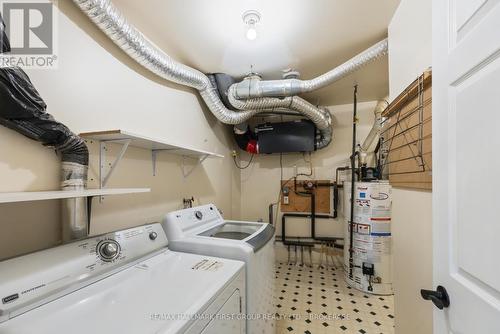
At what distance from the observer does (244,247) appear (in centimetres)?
132

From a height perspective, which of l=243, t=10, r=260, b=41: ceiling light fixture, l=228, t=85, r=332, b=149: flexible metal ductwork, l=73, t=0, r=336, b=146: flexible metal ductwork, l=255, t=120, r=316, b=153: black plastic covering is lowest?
l=255, t=120, r=316, b=153: black plastic covering

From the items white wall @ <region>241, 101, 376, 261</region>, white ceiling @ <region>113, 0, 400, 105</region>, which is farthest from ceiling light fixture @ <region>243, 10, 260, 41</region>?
white wall @ <region>241, 101, 376, 261</region>

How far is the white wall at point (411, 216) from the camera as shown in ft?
3.67

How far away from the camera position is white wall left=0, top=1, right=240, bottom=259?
1006 mm

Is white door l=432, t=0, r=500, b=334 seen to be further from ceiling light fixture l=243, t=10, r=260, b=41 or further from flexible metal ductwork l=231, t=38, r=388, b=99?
flexible metal ductwork l=231, t=38, r=388, b=99

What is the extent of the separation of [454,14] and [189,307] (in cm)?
139

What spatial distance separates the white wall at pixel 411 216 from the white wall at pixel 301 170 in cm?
183

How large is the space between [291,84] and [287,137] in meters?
1.15

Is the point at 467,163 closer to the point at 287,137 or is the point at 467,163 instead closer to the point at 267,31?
the point at 267,31

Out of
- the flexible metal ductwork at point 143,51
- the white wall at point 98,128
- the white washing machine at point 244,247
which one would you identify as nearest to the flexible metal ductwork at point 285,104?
A: the flexible metal ductwork at point 143,51

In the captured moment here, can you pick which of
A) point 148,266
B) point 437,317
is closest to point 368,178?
point 437,317

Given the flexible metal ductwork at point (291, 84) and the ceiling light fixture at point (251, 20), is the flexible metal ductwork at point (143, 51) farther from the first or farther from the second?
the ceiling light fixture at point (251, 20)

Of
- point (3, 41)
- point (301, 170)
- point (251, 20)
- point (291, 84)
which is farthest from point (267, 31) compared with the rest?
point (301, 170)

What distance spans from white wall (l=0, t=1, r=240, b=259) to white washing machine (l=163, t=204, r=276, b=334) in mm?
323
